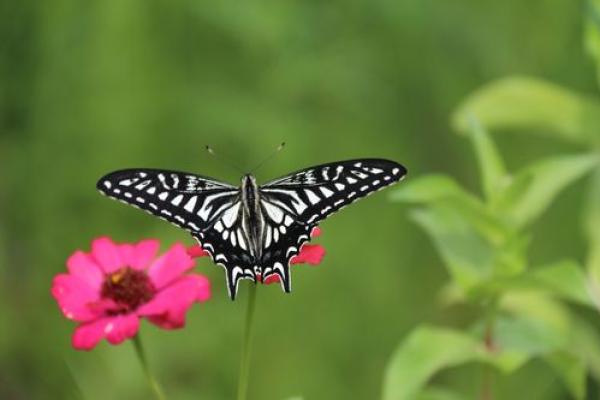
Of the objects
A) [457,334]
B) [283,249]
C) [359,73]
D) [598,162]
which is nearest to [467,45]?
[359,73]

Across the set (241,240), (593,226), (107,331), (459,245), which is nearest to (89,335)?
(107,331)

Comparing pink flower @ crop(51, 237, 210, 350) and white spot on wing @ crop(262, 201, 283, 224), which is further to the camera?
white spot on wing @ crop(262, 201, 283, 224)

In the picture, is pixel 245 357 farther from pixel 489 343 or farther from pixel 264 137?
pixel 264 137

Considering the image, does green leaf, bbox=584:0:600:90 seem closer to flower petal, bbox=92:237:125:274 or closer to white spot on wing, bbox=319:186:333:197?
white spot on wing, bbox=319:186:333:197

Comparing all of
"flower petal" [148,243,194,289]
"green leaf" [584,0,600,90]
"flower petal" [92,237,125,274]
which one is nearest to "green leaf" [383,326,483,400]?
"flower petal" [148,243,194,289]

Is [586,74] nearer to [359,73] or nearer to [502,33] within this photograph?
[502,33]

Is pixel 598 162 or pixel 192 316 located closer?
pixel 598 162

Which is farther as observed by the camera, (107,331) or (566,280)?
(566,280)
